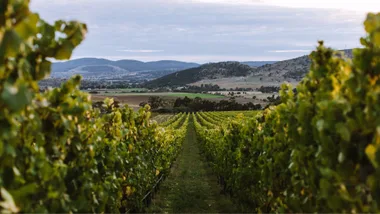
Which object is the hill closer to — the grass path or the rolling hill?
the rolling hill

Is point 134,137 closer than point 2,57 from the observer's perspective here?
No

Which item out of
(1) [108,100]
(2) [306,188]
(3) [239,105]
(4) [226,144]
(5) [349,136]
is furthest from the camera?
(3) [239,105]

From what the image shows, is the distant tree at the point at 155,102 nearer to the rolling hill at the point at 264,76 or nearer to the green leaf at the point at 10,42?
the rolling hill at the point at 264,76

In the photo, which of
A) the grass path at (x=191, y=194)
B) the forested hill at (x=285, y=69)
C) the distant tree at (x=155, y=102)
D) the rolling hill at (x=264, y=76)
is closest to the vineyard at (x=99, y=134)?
the grass path at (x=191, y=194)

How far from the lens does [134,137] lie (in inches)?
381

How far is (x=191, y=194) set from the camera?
1497 cm

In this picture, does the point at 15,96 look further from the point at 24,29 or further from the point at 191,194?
the point at 191,194

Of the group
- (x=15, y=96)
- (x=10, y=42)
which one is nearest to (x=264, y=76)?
(x=10, y=42)

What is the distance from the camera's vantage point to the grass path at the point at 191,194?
1260 cm

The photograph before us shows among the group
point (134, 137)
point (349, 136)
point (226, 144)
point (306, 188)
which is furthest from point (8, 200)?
point (226, 144)

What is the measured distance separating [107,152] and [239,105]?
8681 cm

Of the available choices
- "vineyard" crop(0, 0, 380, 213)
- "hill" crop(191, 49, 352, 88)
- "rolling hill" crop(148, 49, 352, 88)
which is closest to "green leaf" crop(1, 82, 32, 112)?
"vineyard" crop(0, 0, 380, 213)

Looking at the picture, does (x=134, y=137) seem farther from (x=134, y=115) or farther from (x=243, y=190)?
(x=243, y=190)

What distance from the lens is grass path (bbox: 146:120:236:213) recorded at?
12.6 meters
